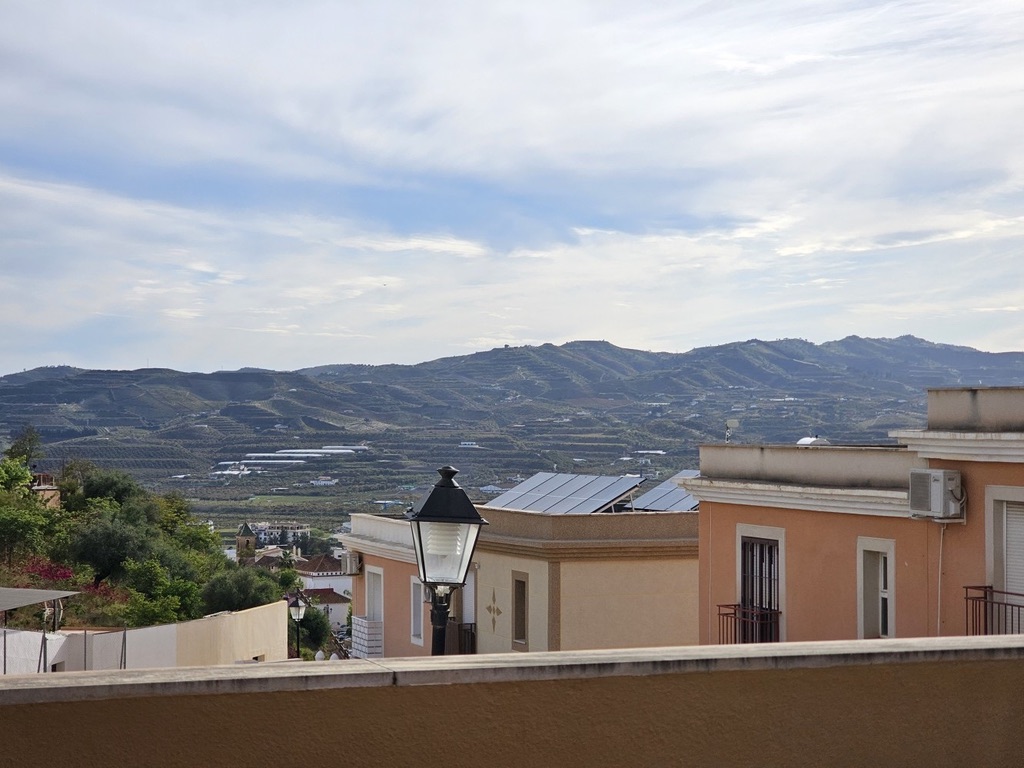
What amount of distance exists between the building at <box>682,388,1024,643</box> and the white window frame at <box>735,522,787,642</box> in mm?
19

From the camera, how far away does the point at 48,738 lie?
11.4 feet

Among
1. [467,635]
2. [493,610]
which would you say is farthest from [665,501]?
[467,635]

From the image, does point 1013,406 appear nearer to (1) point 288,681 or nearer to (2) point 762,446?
(2) point 762,446

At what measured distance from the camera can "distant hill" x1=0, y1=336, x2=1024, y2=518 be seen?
101 m

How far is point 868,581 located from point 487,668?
464 inches

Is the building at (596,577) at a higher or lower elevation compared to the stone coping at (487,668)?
lower

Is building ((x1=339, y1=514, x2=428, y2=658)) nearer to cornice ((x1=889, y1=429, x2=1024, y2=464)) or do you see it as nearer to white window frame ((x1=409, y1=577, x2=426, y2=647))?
white window frame ((x1=409, y1=577, x2=426, y2=647))

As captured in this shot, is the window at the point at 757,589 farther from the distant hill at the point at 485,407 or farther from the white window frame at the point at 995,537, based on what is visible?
the distant hill at the point at 485,407

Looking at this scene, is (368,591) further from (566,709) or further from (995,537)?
(566,709)

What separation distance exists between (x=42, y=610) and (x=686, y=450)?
7388cm

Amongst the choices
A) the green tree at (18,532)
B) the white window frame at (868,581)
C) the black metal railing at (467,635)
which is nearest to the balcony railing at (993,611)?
the white window frame at (868,581)

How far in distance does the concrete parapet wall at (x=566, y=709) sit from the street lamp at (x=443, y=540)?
3.19 m

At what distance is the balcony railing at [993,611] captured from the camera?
12.5 metres

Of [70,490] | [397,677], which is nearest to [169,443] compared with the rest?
[70,490]
